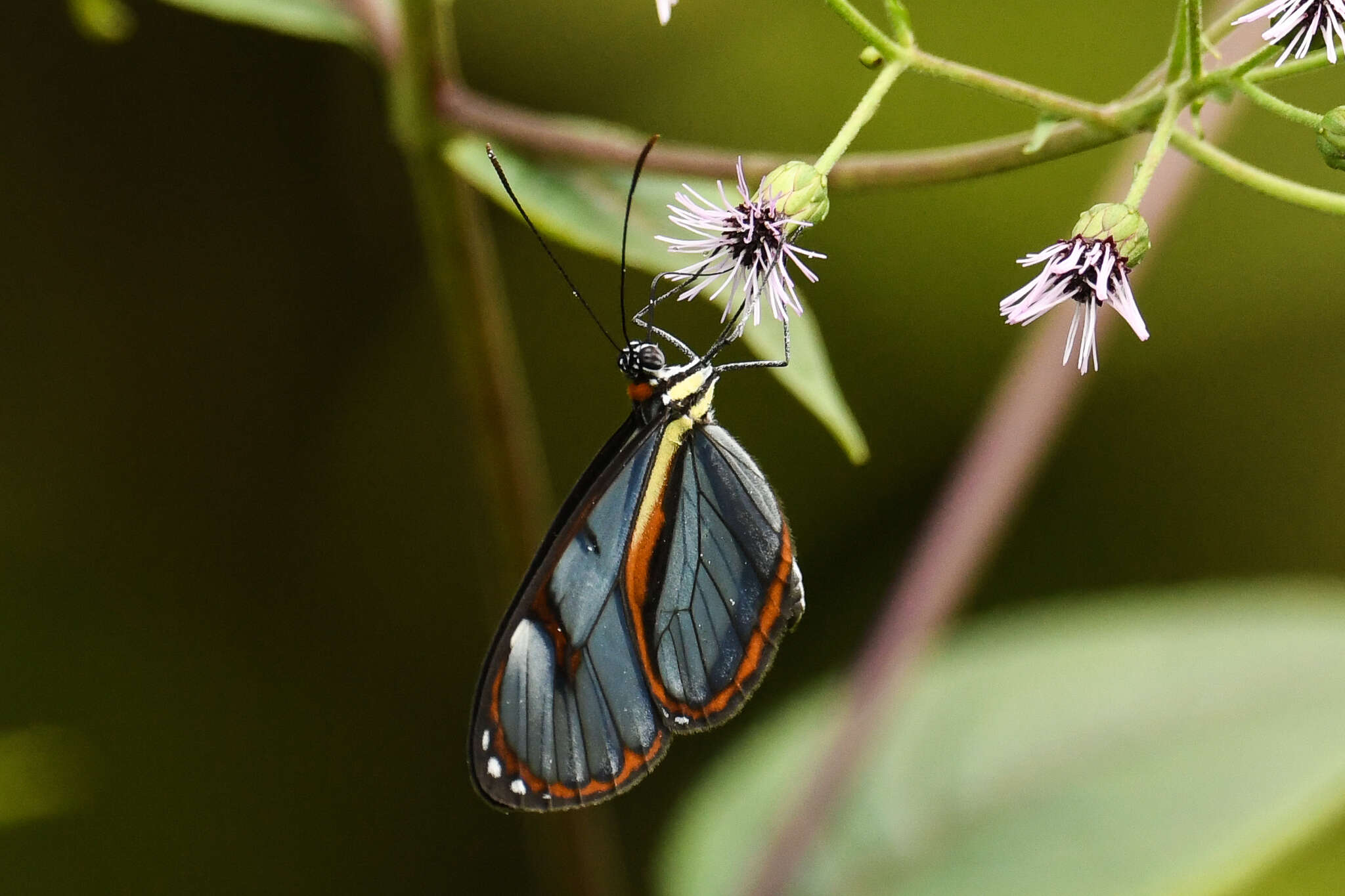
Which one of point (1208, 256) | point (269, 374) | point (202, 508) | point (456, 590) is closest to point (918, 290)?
point (1208, 256)

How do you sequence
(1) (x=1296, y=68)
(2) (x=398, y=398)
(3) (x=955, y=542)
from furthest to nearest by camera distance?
(2) (x=398, y=398)
(3) (x=955, y=542)
(1) (x=1296, y=68)

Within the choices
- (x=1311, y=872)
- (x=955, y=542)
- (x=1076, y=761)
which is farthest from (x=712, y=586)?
(x=1311, y=872)

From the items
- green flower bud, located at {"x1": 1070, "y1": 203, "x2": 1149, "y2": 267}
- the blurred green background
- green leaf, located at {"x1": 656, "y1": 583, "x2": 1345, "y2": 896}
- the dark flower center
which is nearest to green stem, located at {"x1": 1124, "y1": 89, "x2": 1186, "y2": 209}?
green flower bud, located at {"x1": 1070, "y1": 203, "x2": 1149, "y2": 267}

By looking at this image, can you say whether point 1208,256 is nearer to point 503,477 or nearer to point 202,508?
point 503,477

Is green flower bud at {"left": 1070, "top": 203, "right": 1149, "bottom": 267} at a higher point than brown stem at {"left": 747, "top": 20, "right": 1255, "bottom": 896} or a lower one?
lower

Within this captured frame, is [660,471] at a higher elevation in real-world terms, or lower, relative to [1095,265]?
higher

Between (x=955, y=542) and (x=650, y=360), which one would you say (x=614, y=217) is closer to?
(x=650, y=360)

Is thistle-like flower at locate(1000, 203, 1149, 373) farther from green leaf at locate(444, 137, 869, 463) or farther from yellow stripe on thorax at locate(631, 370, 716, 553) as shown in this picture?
yellow stripe on thorax at locate(631, 370, 716, 553)
